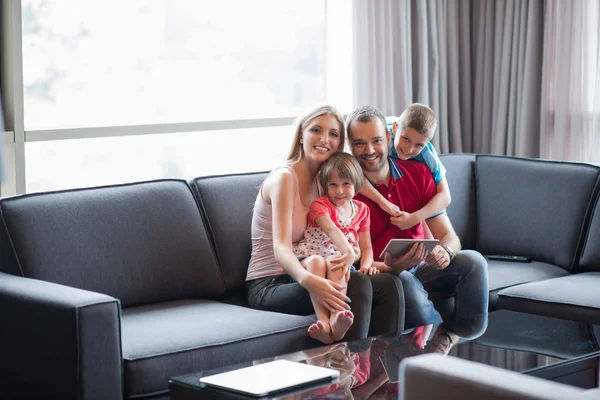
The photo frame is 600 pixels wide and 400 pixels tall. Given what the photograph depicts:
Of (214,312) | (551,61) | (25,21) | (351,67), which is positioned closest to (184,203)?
(214,312)

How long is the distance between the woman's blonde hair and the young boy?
24 cm

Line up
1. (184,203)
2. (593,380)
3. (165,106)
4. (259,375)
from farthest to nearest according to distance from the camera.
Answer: (165,106) < (184,203) < (593,380) < (259,375)

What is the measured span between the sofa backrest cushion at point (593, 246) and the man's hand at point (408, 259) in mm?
947

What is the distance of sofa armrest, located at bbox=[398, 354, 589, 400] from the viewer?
139 cm

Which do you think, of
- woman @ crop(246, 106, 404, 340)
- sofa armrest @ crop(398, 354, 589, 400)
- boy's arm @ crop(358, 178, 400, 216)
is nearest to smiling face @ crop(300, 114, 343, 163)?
woman @ crop(246, 106, 404, 340)

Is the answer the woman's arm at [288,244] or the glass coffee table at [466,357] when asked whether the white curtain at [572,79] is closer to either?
the glass coffee table at [466,357]

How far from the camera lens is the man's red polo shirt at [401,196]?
139 inches

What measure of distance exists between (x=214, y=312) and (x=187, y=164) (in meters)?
A: 1.41

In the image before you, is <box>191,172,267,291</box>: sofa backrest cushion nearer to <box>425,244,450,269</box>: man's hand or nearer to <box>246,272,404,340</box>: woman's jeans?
<box>246,272,404,340</box>: woman's jeans

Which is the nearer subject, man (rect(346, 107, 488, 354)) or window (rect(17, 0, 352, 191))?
man (rect(346, 107, 488, 354))

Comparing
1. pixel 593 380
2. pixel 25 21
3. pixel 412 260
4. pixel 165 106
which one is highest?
pixel 25 21

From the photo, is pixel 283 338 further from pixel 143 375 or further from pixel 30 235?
pixel 30 235

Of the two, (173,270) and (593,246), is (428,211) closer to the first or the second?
(593,246)

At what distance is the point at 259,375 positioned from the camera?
2.36 m
